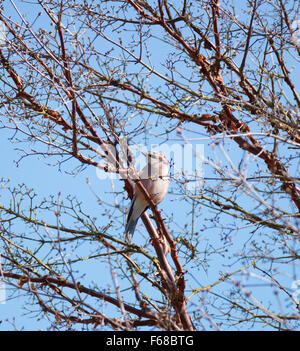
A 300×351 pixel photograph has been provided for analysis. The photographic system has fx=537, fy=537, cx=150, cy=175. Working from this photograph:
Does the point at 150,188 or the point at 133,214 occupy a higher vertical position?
the point at 150,188

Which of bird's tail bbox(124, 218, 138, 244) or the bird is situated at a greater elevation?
the bird

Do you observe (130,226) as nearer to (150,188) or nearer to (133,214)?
(133,214)

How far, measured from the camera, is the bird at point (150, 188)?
6.62m

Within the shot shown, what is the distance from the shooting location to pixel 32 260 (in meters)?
6.19

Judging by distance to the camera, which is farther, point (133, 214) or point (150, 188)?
point (150, 188)

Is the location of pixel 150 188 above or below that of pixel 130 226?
above

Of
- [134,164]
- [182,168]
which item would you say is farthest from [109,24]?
[182,168]

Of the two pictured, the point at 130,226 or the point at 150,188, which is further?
the point at 150,188

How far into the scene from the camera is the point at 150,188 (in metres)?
7.30

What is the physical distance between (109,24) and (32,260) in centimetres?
288

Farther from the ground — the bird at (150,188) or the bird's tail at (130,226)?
the bird at (150,188)

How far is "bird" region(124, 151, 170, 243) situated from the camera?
6617 millimetres

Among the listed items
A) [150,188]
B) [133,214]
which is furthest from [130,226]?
[150,188]
